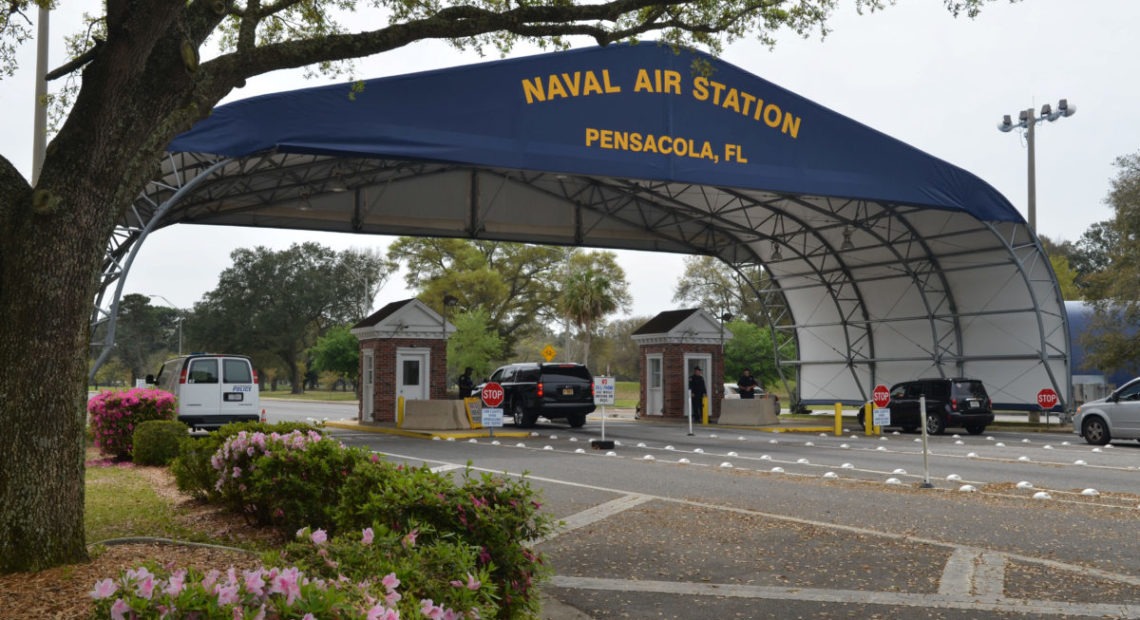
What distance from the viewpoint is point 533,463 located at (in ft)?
55.0

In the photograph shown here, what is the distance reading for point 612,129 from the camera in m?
22.2

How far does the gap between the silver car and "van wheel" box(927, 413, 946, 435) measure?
13.0 feet

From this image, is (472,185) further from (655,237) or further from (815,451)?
(815,451)

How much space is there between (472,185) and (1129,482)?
21.1 m

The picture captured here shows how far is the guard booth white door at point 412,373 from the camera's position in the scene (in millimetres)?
29359

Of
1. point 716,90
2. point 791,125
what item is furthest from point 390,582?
point 791,125

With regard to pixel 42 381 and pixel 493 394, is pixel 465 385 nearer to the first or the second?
pixel 493 394

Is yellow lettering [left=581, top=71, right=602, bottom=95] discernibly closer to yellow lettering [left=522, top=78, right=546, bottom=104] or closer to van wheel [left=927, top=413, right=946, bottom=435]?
yellow lettering [left=522, top=78, right=546, bottom=104]

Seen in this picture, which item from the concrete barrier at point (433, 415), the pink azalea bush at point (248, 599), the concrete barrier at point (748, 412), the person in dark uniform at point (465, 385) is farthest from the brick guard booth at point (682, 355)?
the pink azalea bush at point (248, 599)

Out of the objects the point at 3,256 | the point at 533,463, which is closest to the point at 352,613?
the point at 3,256

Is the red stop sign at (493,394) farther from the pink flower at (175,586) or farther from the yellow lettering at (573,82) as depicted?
the pink flower at (175,586)

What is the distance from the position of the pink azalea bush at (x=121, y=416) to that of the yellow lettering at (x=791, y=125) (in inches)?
625

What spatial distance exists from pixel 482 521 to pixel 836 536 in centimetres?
525

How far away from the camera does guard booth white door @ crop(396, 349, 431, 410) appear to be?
1156 inches
